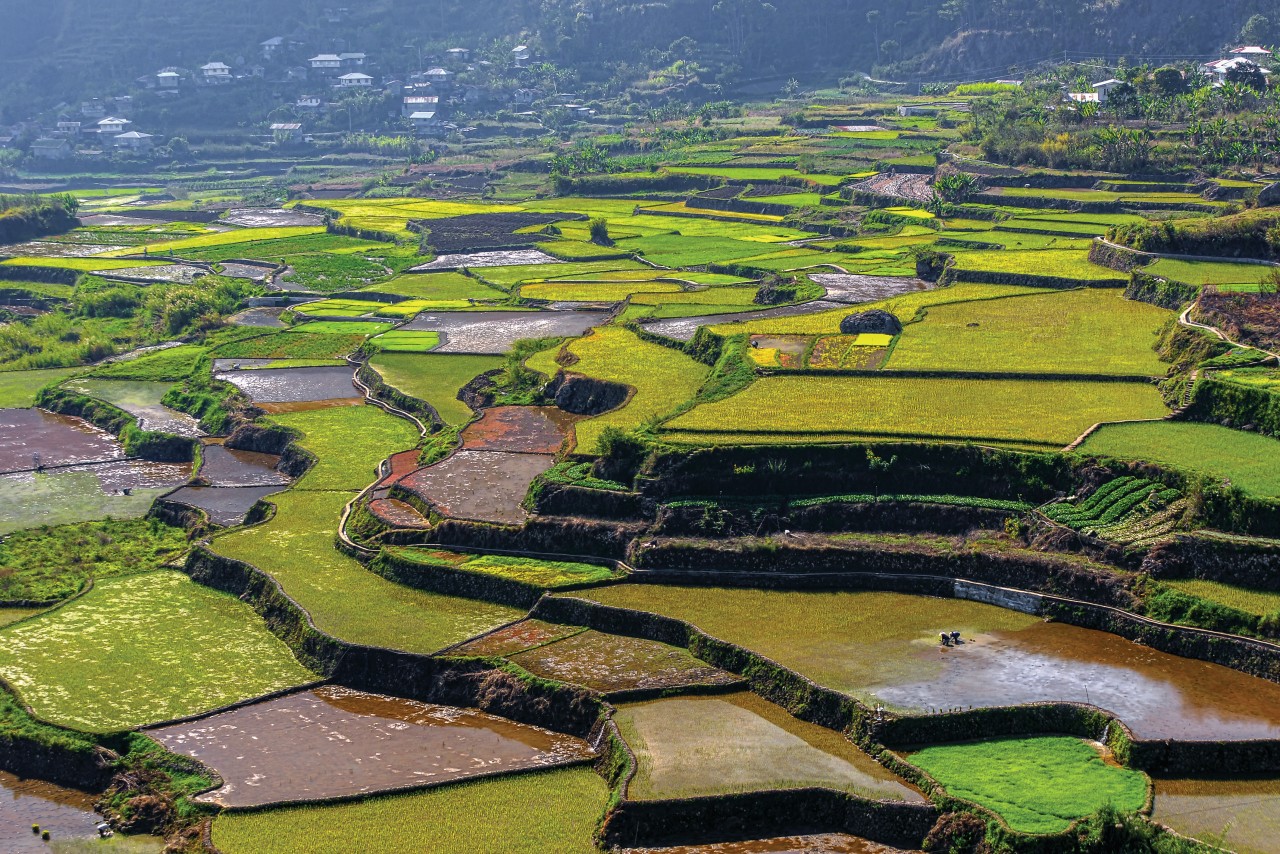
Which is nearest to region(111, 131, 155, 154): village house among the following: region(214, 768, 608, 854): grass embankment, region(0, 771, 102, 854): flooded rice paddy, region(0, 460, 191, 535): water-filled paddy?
region(0, 460, 191, 535): water-filled paddy

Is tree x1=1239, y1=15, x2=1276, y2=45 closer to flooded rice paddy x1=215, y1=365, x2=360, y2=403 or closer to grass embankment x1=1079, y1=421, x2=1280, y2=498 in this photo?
flooded rice paddy x1=215, y1=365, x2=360, y2=403

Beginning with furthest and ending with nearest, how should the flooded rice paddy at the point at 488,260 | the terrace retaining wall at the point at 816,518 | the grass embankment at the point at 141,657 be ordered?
1. the flooded rice paddy at the point at 488,260
2. the terrace retaining wall at the point at 816,518
3. the grass embankment at the point at 141,657

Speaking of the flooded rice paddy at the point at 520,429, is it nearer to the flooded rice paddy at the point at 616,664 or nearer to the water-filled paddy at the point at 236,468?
the water-filled paddy at the point at 236,468

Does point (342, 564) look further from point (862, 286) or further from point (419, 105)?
point (419, 105)

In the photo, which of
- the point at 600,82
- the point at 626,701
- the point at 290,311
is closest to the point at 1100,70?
the point at 600,82

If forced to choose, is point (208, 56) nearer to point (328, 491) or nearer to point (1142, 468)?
point (328, 491)

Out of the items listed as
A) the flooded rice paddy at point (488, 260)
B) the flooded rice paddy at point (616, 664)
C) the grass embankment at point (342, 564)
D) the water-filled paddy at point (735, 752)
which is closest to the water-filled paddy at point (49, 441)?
the grass embankment at point (342, 564)
